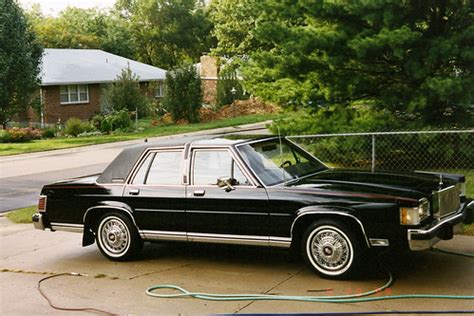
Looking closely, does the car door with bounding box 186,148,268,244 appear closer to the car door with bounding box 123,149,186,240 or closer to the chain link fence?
the car door with bounding box 123,149,186,240

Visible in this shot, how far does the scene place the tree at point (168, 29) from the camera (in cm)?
7238

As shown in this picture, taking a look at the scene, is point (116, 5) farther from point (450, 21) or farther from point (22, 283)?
point (22, 283)

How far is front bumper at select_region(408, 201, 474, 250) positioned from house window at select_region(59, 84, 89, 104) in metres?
35.4

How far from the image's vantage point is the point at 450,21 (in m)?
13.9

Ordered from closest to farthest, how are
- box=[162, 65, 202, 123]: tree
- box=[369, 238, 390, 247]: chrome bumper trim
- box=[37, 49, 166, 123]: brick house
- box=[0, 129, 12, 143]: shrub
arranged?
box=[369, 238, 390, 247]: chrome bumper trim, box=[0, 129, 12, 143]: shrub, box=[162, 65, 202, 123]: tree, box=[37, 49, 166, 123]: brick house

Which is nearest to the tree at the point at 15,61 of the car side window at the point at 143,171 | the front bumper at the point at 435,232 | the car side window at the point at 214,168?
the car side window at the point at 143,171

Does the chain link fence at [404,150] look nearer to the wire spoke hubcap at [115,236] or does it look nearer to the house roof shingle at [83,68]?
the wire spoke hubcap at [115,236]

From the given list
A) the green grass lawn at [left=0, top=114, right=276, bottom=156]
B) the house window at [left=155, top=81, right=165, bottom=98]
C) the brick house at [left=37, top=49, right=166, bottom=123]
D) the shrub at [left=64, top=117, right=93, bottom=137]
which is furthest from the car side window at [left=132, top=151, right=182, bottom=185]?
the house window at [left=155, top=81, right=165, bottom=98]

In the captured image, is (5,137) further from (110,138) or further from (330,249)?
(330,249)

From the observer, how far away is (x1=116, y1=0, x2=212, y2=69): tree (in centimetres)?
7238

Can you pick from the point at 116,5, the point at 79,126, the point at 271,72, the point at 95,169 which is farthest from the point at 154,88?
the point at 116,5

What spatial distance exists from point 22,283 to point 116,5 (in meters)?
78.0

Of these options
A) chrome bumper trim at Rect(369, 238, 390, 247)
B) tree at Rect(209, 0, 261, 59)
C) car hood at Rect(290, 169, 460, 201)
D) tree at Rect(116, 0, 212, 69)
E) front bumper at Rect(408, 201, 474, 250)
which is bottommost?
chrome bumper trim at Rect(369, 238, 390, 247)

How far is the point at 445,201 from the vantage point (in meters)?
7.27
